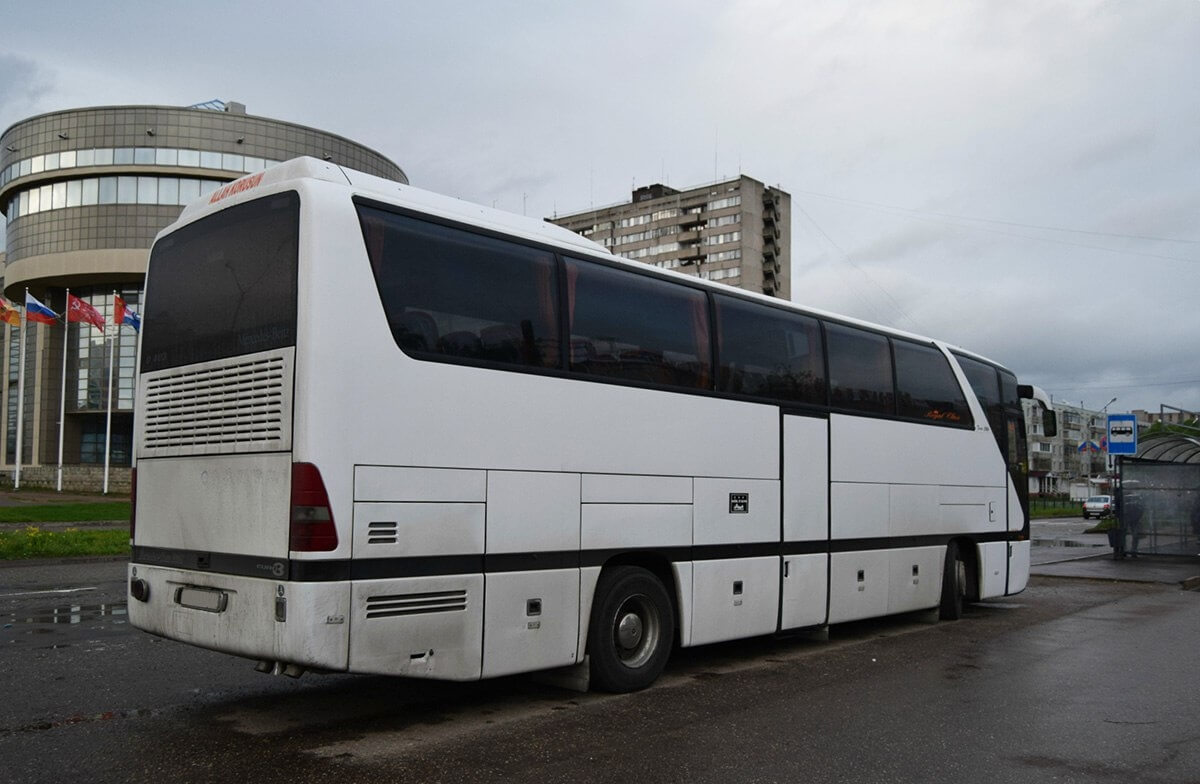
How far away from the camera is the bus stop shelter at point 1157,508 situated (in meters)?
24.5

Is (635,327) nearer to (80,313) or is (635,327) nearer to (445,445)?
(445,445)

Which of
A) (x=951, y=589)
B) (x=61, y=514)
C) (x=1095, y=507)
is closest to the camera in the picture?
(x=951, y=589)

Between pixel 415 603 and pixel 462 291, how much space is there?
213 cm

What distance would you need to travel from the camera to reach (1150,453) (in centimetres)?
2689

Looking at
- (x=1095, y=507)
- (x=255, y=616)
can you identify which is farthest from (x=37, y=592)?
(x=1095, y=507)

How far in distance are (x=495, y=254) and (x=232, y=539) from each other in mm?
2668

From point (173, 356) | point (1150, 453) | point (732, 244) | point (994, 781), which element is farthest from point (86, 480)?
point (732, 244)

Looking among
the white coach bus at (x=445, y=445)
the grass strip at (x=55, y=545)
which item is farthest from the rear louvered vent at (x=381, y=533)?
the grass strip at (x=55, y=545)

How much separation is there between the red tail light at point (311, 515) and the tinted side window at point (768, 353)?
4.26m

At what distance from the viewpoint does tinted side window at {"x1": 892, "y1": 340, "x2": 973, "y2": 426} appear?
40.4 feet

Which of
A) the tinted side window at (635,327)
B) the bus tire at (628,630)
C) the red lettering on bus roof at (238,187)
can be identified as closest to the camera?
the red lettering on bus roof at (238,187)

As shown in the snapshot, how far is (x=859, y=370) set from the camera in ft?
38.0

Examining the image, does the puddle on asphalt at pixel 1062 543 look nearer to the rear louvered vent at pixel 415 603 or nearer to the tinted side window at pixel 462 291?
the tinted side window at pixel 462 291

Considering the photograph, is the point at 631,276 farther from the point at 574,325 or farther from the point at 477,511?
the point at 477,511
